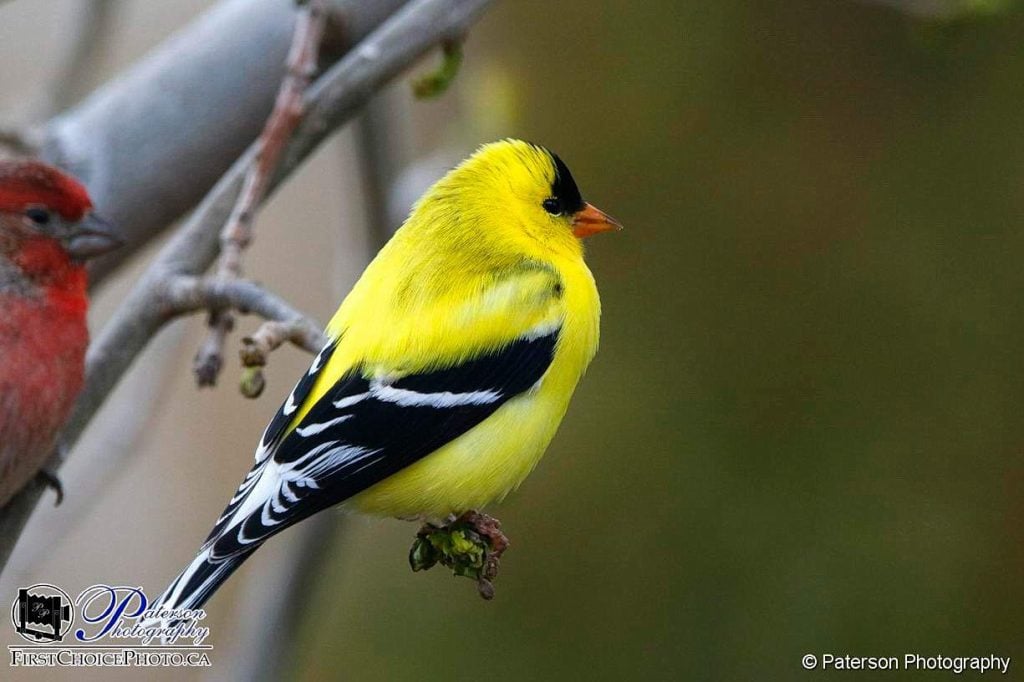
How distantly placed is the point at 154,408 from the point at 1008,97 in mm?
3318

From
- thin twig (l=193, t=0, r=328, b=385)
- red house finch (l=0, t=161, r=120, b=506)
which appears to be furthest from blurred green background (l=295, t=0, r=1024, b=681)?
red house finch (l=0, t=161, r=120, b=506)

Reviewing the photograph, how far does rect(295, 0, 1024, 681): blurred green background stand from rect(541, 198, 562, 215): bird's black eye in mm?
1179

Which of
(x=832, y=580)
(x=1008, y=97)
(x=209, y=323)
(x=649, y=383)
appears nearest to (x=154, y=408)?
(x=209, y=323)

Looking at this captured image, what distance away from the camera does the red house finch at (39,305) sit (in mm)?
2604

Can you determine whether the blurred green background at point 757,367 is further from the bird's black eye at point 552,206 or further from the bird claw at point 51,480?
the bird claw at point 51,480

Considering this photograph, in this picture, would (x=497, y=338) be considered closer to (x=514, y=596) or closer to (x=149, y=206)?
(x=149, y=206)

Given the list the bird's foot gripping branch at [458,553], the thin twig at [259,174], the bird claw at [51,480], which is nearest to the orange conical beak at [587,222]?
the thin twig at [259,174]

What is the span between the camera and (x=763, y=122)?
462 centimetres

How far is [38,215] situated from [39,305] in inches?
8.4

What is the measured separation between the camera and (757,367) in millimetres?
4383

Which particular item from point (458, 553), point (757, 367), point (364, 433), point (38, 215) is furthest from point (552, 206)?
point (757, 367)

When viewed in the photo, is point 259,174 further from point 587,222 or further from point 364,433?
point 587,222

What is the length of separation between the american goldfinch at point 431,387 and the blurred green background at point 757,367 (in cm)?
139

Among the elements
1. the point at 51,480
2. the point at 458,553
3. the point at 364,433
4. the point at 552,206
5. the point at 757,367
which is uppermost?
the point at 552,206
